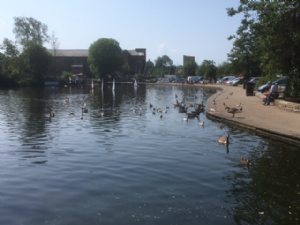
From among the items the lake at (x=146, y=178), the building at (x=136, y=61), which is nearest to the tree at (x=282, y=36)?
the lake at (x=146, y=178)

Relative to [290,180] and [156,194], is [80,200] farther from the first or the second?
[290,180]

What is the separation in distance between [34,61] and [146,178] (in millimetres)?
73984

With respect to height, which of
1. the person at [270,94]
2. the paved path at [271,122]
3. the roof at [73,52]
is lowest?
the paved path at [271,122]

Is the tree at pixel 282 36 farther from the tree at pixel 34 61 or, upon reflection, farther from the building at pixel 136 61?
the building at pixel 136 61

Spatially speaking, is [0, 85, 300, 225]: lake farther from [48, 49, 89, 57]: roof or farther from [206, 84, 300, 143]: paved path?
[48, 49, 89, 57]: roof

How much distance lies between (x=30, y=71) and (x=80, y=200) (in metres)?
75.2

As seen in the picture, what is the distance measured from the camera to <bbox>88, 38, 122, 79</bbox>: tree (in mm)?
96062

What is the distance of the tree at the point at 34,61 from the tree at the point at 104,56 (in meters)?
19.6

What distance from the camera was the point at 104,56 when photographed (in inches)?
3777

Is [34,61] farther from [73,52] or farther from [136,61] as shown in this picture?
[136,61]

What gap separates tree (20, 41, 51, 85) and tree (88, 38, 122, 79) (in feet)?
64.3

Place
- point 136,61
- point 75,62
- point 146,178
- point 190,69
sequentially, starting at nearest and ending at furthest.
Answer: point 146,178
point 190,69
point 75,62
point 136,61

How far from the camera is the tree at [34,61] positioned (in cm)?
7619

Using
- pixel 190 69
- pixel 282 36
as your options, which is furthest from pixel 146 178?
pixel 190 69
